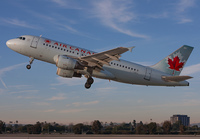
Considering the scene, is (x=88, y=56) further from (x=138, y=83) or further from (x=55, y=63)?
(x=138, y=83)

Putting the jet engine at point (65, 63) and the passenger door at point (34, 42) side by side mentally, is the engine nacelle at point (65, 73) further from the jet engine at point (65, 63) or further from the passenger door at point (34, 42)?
the passenger door at point (34, 42)

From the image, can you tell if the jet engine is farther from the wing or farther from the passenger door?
the passenger door

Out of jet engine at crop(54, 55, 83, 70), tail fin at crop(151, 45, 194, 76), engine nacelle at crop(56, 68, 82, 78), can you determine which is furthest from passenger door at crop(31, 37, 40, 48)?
tail fin at crop(151, 45, 194, 76)

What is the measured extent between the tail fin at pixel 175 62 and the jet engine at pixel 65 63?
541 inches

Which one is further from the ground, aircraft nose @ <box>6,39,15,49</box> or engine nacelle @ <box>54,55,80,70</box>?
aircraft nose @ <box>6,39,15,49</box>

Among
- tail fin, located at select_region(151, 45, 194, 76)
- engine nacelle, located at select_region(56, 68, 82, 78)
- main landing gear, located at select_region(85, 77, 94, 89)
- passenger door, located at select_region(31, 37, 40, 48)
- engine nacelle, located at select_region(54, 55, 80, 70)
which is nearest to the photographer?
engine nacelle, located at select_region(54, 55, 80, 70)

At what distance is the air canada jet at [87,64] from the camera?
116 ft

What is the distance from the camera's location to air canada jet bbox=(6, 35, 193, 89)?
1389 inches

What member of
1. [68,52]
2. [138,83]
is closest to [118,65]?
[138,83]

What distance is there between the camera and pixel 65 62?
3462cm

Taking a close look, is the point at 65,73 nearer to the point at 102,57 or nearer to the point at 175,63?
the point at 102,57

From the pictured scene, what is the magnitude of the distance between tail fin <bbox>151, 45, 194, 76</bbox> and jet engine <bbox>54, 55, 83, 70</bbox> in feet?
45.1

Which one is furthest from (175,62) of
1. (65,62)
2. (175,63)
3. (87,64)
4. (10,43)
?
(10,43)

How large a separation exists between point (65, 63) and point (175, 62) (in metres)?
18.6
